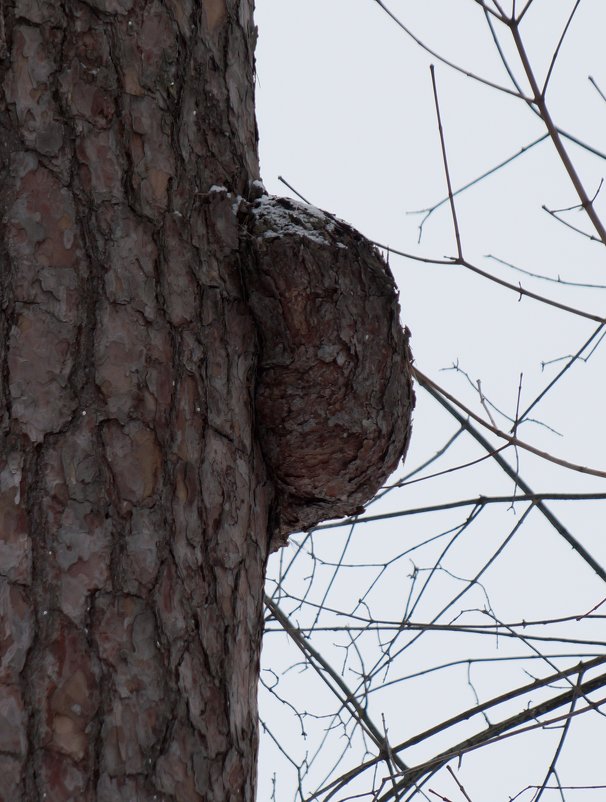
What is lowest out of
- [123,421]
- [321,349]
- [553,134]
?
[123,421]

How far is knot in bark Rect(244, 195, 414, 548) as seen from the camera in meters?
1.14

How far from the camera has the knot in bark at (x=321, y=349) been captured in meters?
1.14

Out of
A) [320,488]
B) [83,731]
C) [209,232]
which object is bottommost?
[83,731]

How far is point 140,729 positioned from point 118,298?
462 millimetres

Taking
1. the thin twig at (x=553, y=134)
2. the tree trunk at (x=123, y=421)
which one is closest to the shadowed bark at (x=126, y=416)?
the tree trunk at (x=123, y=421)

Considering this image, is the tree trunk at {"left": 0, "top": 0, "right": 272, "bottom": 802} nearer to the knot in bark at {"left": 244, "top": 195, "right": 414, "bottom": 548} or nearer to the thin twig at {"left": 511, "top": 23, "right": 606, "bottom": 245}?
the knot in bark at {"left": 244, "top": 195, "right": 414, "bottom": 548}

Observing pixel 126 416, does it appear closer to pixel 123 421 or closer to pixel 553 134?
pixel 123 421

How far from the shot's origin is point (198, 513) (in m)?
1.02

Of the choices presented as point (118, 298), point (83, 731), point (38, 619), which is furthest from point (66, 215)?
point (83, 731)

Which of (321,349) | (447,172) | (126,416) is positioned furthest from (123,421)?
(447,172)

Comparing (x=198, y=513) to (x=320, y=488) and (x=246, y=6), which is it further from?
(x=246, y=6)

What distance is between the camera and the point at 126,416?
99 centimetres

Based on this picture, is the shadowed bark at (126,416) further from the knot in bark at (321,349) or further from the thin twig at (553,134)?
the thin twig at (553,134)

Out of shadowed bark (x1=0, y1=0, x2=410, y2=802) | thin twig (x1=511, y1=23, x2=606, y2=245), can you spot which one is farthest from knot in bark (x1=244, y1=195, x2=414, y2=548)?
thin twig (x1=511, y1=23, x2=606, y2=245)
